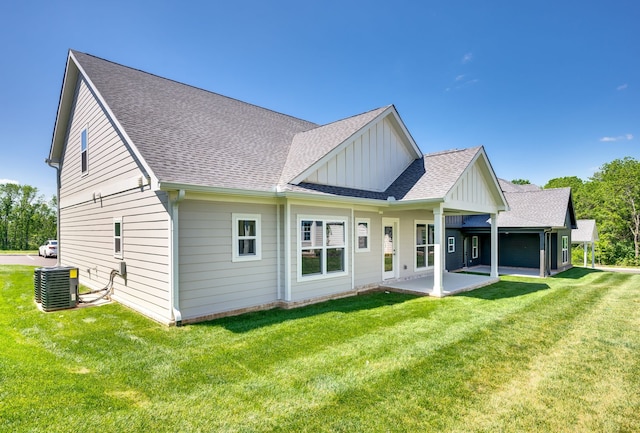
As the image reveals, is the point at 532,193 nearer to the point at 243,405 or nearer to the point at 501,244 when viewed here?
the point at 501,244

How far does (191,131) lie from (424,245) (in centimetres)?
980

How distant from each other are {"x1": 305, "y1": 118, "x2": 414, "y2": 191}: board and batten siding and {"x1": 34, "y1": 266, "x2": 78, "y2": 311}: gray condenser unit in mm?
6580

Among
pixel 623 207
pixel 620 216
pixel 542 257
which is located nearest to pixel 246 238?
pixel 542 257

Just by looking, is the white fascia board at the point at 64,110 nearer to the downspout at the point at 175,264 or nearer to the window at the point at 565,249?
the downspout at the point at 175,264

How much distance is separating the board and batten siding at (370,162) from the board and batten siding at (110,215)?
4153 millimetres

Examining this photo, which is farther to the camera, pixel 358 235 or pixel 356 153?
pixel 356 153

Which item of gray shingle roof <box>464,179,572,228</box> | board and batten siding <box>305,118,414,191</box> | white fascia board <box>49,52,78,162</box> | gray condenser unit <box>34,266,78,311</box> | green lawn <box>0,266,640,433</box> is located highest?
white fascia board <box>49,52,78,162</box>

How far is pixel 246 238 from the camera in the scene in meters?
7.46

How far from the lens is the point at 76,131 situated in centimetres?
1135

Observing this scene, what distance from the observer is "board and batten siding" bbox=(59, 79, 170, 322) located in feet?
22.3

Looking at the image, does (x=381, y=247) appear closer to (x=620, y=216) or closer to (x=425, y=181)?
(x=425, y=181)

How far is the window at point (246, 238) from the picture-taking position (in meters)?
7.22

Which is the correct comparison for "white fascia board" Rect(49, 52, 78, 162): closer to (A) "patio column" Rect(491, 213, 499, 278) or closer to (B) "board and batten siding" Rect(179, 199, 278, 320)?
(B) "board and batten siding" Rect(179, 199, 278, 320)

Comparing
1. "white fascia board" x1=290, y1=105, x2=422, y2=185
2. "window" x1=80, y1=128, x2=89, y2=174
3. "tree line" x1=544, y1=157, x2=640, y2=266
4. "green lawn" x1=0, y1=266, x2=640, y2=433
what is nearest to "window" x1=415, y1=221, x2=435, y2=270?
"white fascia board" x1=290, y1=105, x2=422, y2=185
